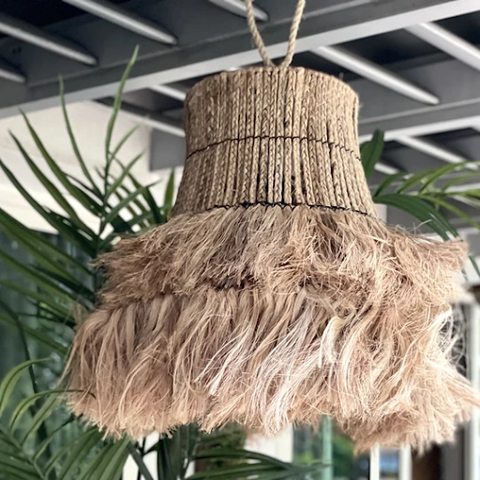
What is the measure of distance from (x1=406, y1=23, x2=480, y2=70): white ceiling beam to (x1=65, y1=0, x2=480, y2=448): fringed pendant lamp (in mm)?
305

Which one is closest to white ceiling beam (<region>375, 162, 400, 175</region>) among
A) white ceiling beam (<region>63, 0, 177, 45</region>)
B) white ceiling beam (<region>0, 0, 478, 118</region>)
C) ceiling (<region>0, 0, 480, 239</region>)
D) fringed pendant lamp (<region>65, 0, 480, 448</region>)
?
ceiling (<region>0, 0, 480, 239</region>)

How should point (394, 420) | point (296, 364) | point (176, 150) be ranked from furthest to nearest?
1. point (176, 150)
2. point (394, 420)
3. point (296, 364)

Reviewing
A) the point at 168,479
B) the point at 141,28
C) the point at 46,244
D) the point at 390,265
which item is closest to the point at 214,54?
the point at 141,28

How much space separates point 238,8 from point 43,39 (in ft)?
0.90

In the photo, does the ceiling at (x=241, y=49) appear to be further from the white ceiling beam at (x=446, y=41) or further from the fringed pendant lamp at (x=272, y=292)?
the fringed pendant lamp at (x=272, y=292)

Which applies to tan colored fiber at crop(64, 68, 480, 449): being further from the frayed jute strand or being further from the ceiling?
the ceiling

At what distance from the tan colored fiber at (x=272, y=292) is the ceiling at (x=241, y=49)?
0.77 ft

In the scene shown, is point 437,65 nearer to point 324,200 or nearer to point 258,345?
point 324,200

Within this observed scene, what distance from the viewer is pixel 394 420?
834 millimetres

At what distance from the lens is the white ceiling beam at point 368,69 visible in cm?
107

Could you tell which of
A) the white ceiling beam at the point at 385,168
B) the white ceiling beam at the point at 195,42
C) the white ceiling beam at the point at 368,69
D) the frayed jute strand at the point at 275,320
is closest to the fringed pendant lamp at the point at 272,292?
→ the frayed jute strand at the point at 275,320

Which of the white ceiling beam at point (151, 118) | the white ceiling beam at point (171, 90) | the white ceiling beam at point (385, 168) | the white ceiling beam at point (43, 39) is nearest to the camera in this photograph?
the white ceiling beam at point (43, 39)

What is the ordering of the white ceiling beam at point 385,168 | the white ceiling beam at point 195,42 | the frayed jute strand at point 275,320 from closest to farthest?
the frayed jute strand at point 275,320 < the white ceiling beam at point 195,42 < the white ceiling beam at point 385,168

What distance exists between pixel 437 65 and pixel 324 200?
0.66 meters
